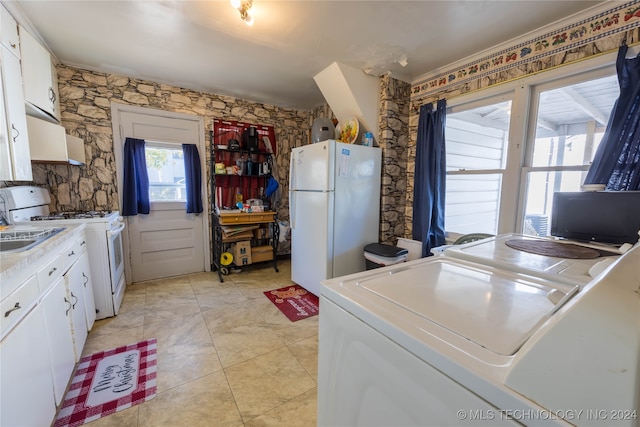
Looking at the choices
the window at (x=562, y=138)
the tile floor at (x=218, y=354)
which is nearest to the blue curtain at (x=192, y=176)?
the tile floor at (x=218, y=354)

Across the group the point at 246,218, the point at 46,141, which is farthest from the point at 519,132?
the point at 46,141

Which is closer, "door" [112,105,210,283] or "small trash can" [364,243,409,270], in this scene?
"small trash can" [364,243,409,270]

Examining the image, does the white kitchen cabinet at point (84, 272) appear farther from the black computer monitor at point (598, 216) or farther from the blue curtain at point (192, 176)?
the black computer monitor at point (598, 216)

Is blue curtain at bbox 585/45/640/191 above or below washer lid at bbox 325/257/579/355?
above

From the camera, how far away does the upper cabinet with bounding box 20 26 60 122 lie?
6.50 feet

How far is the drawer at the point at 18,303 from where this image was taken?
Answer: 3.08 feet

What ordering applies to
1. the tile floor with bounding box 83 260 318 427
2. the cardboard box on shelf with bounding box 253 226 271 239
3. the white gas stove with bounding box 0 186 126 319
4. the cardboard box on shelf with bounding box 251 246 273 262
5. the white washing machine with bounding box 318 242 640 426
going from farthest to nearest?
1. the cardboard box on shelf with bounding box 253 226 271 239
2. the cardboard box on shelf with bounding box 251 246 273 262
3. the white gas stove with bounding box 0 186 126 319
4. the tile floor with bounding box 83 260 318 427
5. the white washing machine with bounding box 318 242 640 426

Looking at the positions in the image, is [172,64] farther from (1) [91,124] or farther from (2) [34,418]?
(2) [34,418]

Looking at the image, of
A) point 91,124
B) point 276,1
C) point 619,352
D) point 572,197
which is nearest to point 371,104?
point 276,1

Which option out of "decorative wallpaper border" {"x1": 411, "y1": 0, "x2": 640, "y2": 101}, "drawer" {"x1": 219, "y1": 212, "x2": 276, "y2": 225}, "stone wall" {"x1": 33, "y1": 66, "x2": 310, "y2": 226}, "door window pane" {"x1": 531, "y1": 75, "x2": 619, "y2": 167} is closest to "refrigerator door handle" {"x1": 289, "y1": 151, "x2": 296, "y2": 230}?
"drawer" {"x1": 219, "y1": 212, "x2": 276, "y2": 225}

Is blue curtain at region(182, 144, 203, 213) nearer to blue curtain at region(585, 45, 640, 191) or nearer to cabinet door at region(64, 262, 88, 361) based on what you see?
cabinet door at region(64, 262, 88, 361)

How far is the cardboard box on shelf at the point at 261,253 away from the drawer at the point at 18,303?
2.49 meters

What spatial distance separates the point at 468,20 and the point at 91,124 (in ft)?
12.6

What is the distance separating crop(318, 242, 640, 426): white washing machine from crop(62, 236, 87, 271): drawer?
182 cm
